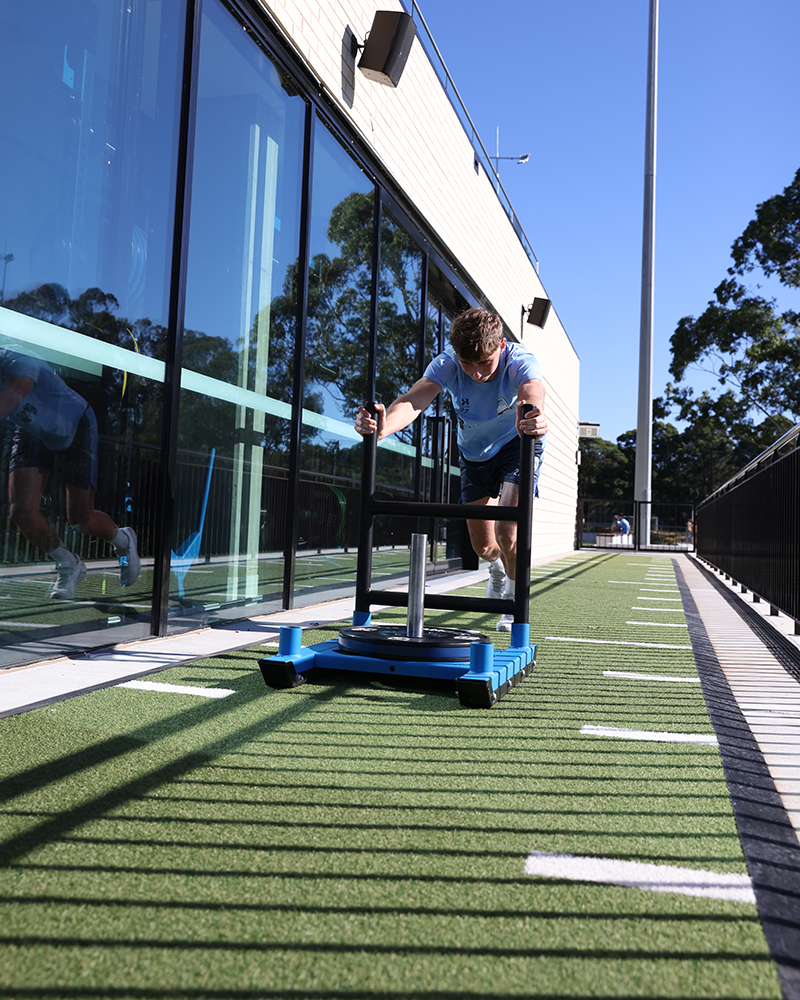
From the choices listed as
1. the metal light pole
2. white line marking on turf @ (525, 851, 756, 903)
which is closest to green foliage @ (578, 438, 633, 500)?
the metal light pole

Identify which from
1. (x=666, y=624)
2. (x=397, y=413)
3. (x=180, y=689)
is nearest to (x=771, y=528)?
(x=666, y=624)

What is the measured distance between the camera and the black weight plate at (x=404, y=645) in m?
2.67

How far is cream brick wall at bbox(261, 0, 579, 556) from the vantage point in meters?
5.05

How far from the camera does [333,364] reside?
5594mm

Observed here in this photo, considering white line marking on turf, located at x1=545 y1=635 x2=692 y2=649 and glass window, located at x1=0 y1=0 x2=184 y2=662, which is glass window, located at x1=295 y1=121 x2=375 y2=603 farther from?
white line marking on turf, located at x1=545 y1=635 x2=692 y2=649

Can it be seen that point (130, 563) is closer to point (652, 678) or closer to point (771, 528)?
point (652, 678)

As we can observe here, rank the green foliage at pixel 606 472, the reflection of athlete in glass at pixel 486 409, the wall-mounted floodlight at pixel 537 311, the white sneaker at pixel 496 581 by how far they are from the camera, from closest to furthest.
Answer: the reflection of athlete in glass at pixel 486 409 → the white sneaker at pixel 496 581 → the wall-mounted floodlight at pixel 537 311 → the green foliage at pixel 606 472

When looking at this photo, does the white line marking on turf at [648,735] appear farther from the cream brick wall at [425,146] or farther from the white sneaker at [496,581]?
the cream brick wall at [425,146]

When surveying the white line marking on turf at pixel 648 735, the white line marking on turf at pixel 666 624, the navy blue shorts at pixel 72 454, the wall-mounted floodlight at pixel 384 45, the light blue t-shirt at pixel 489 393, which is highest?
the wall-mounted floodlight at pixel 384 45

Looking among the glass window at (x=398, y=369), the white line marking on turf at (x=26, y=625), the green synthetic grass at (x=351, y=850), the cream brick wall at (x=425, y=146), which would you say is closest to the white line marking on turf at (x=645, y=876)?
the green synthetic grass at (x=351, y=850)

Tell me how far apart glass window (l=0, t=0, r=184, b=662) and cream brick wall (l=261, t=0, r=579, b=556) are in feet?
4.64

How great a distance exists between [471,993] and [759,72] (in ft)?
99.3

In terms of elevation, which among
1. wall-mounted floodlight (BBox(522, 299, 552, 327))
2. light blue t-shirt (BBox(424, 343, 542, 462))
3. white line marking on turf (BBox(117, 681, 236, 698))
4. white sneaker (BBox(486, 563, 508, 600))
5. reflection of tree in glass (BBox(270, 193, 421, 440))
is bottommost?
white line marking on turf (BBox(117, 681, 236, 698))

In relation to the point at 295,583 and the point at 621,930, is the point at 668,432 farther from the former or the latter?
the point at 621,930
